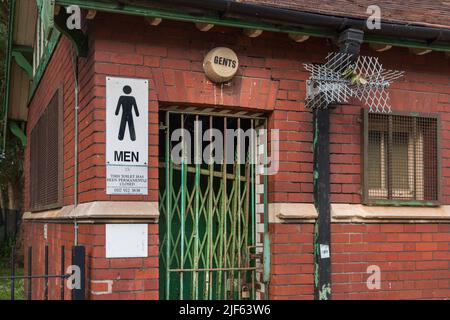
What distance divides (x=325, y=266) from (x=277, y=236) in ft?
1.77

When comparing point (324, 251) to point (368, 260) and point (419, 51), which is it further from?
point (419, 51)

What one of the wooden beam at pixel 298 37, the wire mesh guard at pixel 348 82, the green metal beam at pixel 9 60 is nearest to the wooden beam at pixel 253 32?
the wooden beam at pixel 298 37

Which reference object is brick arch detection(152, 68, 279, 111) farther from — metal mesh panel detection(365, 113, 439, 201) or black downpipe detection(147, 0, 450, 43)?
metal mesh panel detection(365, 113, 439, 201)

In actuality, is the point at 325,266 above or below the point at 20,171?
below

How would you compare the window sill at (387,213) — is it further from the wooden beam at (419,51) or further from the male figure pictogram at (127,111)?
the male figure pictogram at (127,111)

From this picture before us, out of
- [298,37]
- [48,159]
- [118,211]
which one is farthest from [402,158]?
[48,159]

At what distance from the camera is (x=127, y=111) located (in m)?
5.23

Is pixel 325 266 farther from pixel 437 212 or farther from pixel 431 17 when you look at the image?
pixel 431 17

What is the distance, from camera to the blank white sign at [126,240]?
5090 millimetres

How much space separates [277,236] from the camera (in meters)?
5.66

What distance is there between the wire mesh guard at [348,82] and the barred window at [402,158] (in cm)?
20

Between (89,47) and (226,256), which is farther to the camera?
(226,256)

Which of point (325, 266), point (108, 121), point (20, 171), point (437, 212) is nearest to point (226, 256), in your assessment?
point (325, 266)

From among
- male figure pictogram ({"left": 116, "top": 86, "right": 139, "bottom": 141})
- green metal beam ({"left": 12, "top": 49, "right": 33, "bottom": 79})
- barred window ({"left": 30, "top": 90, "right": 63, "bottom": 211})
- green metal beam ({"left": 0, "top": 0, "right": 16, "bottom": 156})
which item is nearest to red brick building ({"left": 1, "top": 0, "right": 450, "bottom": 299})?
male figure pictogram ({"left": 116, "top": 86, "right": 139, "bottom": 141})
